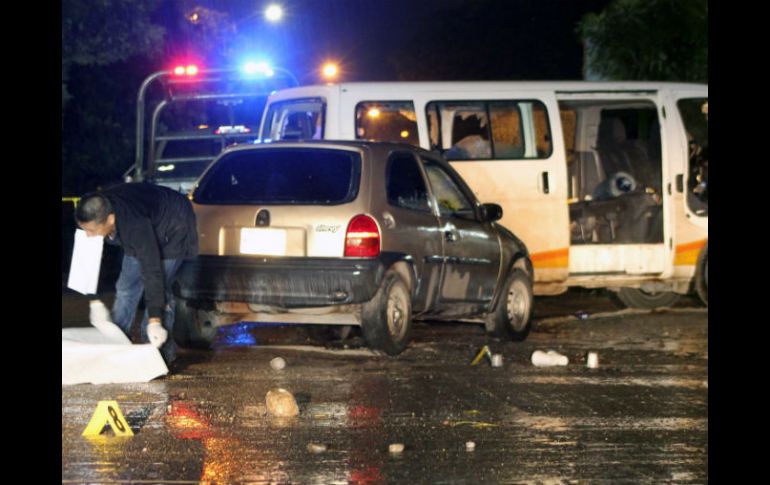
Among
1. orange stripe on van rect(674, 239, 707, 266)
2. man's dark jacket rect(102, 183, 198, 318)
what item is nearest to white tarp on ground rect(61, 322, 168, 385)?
man's dark jacket rect(102, 183, 198, 318)

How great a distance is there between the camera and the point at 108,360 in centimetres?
821

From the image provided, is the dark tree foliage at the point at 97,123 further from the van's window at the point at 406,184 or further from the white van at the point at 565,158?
the van's window at the point at 406,184

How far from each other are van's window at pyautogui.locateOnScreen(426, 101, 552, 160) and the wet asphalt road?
2058mm

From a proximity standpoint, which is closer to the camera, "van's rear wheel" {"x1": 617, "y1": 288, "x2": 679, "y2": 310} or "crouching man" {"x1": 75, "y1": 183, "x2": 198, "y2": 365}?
"crouching man" {"x1": 75, "y1": 183, "x2": 198, "y2": 365}

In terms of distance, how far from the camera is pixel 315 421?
7273mm

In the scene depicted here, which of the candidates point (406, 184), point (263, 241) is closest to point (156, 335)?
point (263, 241)

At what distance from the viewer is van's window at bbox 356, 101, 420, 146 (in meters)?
11.9

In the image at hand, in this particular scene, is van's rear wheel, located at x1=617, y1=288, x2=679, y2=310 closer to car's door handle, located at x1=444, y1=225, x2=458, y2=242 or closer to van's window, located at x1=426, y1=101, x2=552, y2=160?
van's window, located at x1=426, y1=101, x2=552, y2=160

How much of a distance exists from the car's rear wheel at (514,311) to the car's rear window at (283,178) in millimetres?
2175

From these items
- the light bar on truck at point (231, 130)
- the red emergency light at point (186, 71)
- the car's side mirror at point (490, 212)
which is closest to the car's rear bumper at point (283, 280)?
the car's side mirror at point (490, 212)

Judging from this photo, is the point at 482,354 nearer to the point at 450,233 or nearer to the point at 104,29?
the point at 450,233

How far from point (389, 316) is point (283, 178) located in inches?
51.1
